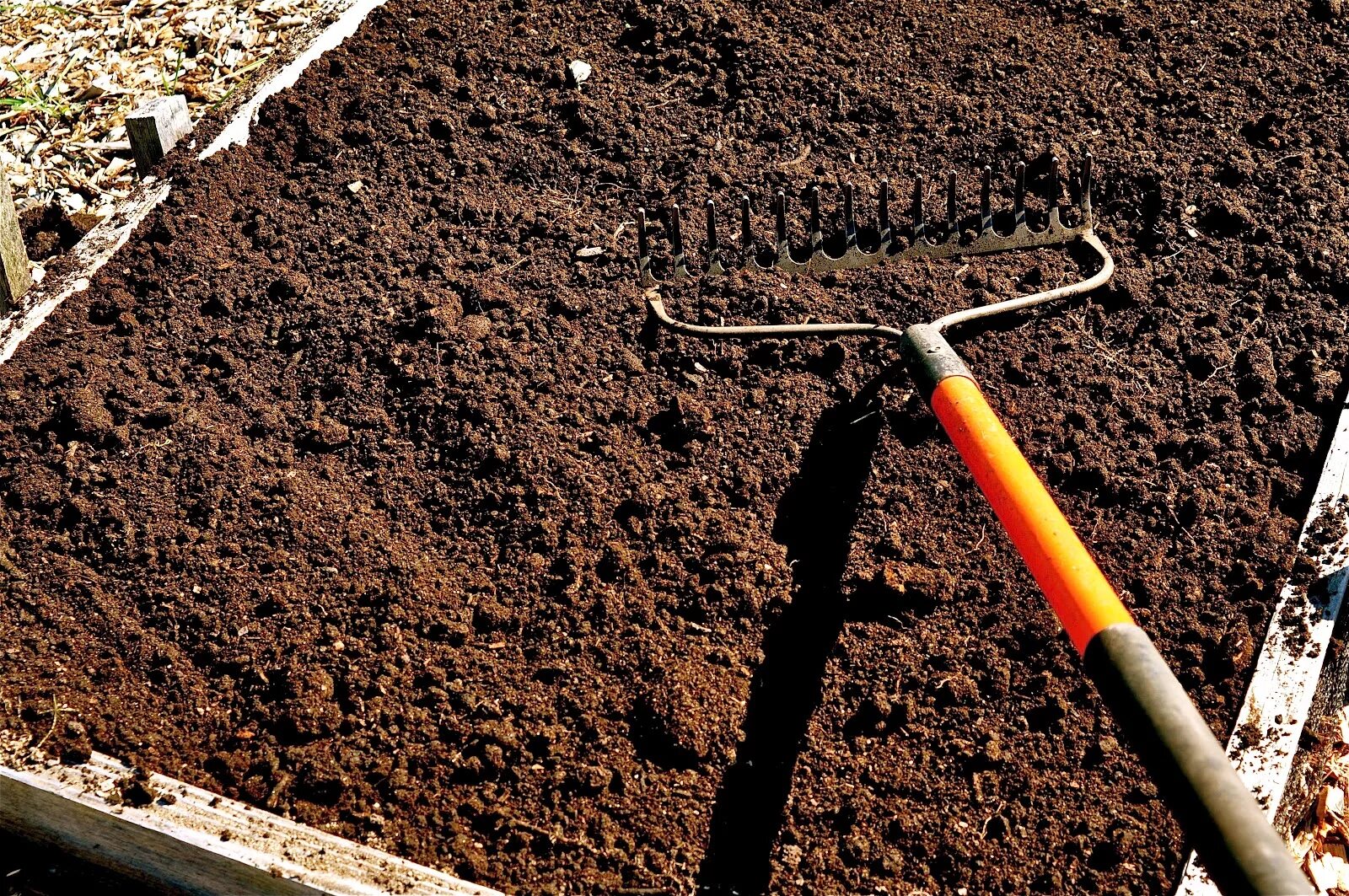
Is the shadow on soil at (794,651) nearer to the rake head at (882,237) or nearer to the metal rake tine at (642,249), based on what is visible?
the rake head at (882,237)

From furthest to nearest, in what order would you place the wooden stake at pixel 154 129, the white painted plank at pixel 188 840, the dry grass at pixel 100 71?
1. the dry grass at pixel 100 71
2. the wooden stake at pixel 154 129
3. the white painted plank at pixel 188 840

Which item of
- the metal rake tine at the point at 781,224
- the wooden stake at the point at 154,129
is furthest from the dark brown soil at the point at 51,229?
the metal rake tine at the point at 781,224

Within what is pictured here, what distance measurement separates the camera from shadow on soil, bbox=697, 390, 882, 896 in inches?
91.3

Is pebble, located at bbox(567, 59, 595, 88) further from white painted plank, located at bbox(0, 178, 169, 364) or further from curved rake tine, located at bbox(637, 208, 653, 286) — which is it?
white painted plank, located at bbox(0, 178, 169, 364)

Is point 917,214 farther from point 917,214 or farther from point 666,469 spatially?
point 666,469

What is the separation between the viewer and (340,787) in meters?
2.41

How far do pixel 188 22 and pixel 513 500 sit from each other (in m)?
3.49

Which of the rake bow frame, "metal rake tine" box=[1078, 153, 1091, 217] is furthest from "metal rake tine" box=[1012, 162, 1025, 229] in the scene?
"metal rake tine" box=[1078, 153, 1091, 217]

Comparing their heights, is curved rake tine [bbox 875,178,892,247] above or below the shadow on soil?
above

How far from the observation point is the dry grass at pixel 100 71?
4500mm

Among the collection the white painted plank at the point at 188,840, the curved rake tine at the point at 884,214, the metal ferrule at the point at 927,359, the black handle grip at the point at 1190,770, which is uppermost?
the curved rake tine at the point at 884,214

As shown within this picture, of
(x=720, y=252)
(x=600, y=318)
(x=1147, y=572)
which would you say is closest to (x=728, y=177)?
(x=720, y=252)

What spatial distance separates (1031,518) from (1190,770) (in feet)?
1.91

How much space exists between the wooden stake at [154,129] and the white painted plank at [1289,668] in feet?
12.0
